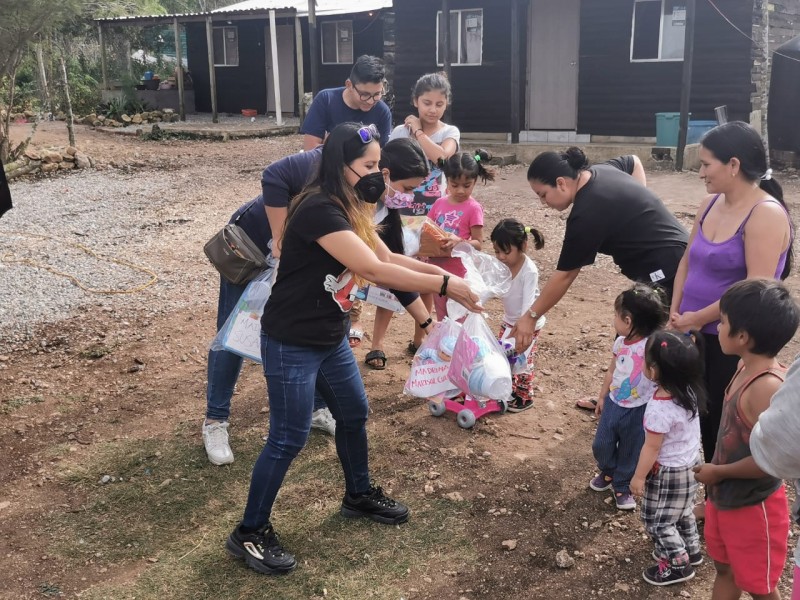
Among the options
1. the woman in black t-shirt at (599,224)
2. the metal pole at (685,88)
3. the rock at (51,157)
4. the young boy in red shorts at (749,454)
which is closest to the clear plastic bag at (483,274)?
the woman in black t-shirt at (599,224)

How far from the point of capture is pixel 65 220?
32.1 ft

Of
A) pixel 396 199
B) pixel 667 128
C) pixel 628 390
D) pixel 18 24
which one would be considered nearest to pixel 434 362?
pixel 396 199

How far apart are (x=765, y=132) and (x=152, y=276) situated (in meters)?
12.2

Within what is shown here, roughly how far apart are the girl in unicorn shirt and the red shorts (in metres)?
0.88

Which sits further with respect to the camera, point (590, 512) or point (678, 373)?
point (590, 512)

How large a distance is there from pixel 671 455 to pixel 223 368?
225 cm

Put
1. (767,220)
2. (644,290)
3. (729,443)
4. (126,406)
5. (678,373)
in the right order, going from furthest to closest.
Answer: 1. (126,406)
2. (644,290)
3. (767,220)
4. (678,373)
5. (729,443)

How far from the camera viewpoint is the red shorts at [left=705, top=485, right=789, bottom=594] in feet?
7.93

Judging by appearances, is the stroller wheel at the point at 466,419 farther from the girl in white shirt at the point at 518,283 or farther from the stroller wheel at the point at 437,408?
the girl in white shirt at the point at 518,283

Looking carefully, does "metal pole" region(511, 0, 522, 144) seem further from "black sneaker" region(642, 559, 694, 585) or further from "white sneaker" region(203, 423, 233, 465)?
"black sneaker" region(642, 559, 694, 585)

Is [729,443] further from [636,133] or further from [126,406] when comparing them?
[636,133]

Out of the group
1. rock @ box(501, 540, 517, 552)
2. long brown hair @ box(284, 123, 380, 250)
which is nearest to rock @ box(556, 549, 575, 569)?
rock @ box(501, 540, 517, 552)

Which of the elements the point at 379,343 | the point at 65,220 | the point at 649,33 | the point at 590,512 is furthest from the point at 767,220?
the point at 649,33

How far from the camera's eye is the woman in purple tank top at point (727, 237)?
9.91 ft
